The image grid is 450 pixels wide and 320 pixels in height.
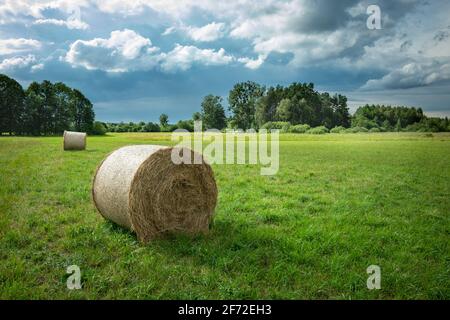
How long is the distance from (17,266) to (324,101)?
8431 centimetres

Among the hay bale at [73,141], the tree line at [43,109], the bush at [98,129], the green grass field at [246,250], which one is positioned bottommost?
the green grass field at [246,250]

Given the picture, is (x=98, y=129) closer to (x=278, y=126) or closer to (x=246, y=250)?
(x=278, y=126)

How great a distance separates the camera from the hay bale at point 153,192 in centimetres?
631

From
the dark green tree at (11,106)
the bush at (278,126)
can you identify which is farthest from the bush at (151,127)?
the dark green tree at (11,106)

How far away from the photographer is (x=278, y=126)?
71750 mm

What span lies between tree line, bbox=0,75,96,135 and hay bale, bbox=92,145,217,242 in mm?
65180

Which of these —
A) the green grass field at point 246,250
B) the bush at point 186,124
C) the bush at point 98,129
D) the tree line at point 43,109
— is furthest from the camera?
the bush at point 98,129

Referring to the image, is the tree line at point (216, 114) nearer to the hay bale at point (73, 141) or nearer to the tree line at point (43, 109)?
the tree line at point (43, 109)

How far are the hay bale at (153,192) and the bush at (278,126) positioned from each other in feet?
210

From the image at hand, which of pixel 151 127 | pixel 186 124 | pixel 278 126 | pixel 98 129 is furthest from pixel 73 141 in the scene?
pixel 278 126

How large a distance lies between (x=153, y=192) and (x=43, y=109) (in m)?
67.9

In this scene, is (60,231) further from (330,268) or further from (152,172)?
(330,268)
